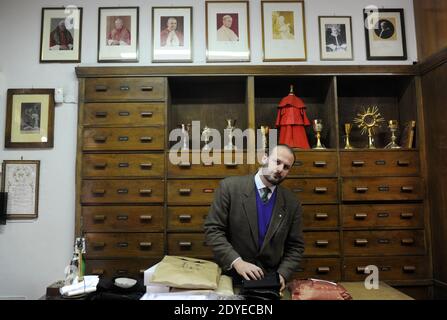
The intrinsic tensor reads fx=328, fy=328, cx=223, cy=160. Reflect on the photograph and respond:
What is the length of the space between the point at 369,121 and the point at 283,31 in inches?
49.8

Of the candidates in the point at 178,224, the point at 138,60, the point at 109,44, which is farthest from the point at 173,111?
the point at 178,224

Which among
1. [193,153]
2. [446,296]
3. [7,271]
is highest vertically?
[193,153]

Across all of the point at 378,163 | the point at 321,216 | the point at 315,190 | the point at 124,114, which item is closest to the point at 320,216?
the point at 321,216

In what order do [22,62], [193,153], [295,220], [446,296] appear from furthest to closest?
[22,62]
[193,153]
[446,296]
[295,220]

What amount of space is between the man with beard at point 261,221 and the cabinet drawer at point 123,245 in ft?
Result: 3.69

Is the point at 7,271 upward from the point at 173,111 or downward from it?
downward

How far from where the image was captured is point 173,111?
11.1 ft

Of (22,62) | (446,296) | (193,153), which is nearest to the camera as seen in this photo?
(446,296)

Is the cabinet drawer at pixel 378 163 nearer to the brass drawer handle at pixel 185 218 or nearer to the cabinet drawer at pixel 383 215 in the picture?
the cabinet drawer at pixel 383 215

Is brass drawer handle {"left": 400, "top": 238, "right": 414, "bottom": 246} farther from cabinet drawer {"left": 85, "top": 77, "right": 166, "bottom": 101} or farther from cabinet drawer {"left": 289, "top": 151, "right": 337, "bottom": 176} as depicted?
cabinet drawer {"left": 85, "top": 77, "right": 166, "bottom": 101}

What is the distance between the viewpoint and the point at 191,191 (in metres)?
2.94

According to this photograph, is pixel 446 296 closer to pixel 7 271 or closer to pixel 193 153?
pixel 193 153

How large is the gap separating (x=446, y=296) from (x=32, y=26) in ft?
15.2

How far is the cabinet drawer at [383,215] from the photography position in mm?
2951
